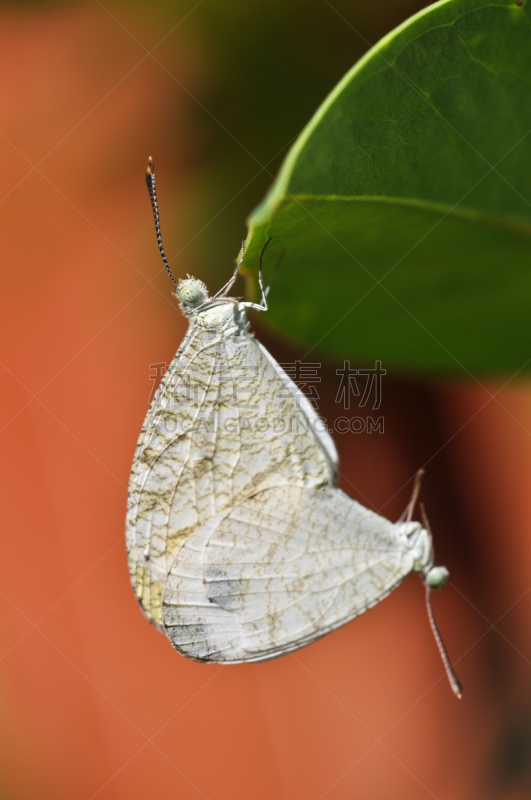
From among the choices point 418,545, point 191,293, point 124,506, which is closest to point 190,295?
point 191,293

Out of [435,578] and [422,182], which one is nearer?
[422,182]

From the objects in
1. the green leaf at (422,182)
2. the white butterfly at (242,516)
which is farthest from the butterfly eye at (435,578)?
the green leaf at (422,182)

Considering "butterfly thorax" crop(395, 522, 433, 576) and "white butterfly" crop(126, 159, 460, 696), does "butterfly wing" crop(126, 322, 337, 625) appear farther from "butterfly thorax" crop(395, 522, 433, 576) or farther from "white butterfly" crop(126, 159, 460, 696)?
"butterfly thorax" crop(395, 522, 433, 576)

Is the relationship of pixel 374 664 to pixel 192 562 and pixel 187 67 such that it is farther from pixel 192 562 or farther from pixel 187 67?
pixel 187 67

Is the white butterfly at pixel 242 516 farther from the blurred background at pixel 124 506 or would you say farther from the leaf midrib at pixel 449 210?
the blurred background at pixel 124 506

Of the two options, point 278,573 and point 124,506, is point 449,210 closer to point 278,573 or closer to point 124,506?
point 278,573
